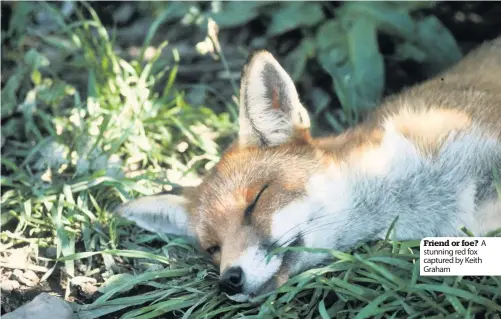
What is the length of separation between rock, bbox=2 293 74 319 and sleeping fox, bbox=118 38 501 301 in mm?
912

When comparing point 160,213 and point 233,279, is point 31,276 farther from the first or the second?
point 233,279

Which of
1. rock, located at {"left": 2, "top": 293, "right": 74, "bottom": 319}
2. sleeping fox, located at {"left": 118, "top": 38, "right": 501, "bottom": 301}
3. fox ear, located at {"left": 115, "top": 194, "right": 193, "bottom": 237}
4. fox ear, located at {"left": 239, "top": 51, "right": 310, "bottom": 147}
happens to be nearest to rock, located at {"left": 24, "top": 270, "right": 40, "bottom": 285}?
rock, located at {"left": 2, "top": 293, "right": 74, "bottom": 319}

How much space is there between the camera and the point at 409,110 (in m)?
4.54

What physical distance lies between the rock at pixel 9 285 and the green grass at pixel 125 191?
235mm

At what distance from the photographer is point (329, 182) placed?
419cm

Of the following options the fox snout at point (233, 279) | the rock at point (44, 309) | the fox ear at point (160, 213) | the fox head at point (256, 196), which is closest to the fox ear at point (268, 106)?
the fox head at point (256, 196)

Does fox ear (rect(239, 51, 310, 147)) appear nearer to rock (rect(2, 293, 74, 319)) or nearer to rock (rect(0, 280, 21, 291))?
rock (rect(2, 293, 74, 319))

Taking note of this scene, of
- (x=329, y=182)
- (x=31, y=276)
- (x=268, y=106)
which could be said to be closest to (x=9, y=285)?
(x=31, y=276)

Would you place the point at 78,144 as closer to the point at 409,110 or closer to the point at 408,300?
the point at 409,110

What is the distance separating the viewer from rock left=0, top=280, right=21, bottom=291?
4.51 m

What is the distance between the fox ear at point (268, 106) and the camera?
4.18m

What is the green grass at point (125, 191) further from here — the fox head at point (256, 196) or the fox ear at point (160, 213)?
the fox head at point (256, 196)

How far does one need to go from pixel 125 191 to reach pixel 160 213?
599 millimetres

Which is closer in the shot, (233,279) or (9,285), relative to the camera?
(233,279)
